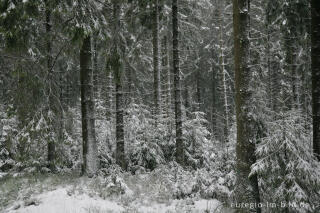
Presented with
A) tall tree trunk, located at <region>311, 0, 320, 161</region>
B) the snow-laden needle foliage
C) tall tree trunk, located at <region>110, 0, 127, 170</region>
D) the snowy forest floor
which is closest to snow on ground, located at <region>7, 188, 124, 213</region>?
the snowy forest floor

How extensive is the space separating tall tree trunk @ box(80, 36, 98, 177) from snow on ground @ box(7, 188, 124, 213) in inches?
87.0

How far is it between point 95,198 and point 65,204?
2.93 ft

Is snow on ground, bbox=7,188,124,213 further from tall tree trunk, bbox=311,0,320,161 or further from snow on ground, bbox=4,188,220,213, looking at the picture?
tall tree trunk, bbox=311,0,320,161

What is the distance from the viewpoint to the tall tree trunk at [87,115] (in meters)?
9.77

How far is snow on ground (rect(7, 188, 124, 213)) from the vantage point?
6.46 meters

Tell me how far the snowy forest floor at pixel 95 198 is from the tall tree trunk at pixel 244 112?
3.93ft

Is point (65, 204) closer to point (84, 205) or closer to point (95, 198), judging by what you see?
point (84, 205)

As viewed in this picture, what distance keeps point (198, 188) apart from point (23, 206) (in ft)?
16.5

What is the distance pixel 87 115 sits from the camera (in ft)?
32.3

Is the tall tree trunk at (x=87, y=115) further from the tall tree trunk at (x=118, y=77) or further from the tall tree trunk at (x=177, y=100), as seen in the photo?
the tall tree trunk at (x=177, y=100)

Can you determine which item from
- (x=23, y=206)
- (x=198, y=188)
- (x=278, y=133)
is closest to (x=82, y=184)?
(x=23, y=206)

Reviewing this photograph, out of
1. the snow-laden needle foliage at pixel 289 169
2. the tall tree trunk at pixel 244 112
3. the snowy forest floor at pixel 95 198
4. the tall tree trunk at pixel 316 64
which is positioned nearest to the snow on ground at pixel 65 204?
the snowy forest floor at pixel 95 198

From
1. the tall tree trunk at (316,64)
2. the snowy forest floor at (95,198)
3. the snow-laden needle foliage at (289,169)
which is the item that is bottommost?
the snowy forest floor at (95,198)

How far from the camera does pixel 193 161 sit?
12.6 metres
